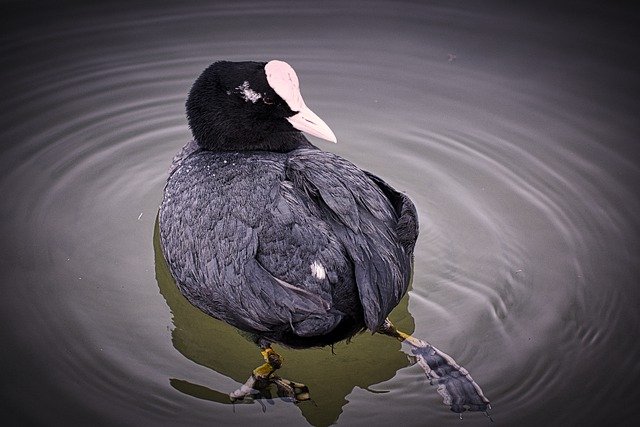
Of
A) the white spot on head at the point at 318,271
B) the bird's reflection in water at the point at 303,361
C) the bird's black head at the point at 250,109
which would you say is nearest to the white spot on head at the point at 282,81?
the bird's black head at the point at 250,109

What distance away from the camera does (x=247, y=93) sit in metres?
3.37

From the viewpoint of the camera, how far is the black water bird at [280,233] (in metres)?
2.81

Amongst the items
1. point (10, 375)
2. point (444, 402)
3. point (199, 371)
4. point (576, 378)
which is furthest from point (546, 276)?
point (10, 375)

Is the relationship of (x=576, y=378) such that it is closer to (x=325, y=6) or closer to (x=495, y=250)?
(x=495, y=250)

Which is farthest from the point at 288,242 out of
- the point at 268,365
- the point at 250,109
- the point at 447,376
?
the point at 447,376

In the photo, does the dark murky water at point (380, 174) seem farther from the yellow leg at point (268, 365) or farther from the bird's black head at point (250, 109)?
the bird's black head at point (250, 109)

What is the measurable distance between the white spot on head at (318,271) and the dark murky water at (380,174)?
0.71m

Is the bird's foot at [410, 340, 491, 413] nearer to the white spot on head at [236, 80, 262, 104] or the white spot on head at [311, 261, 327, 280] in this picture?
the white spot on head at [311, 261, 327, 280]

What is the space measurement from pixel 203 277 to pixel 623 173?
286 cm

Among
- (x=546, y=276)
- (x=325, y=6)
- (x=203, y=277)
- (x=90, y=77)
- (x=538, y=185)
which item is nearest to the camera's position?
(x=203, y=277)

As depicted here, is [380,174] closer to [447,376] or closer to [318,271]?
[447,376]

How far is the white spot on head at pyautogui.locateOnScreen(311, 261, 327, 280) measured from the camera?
2.79m

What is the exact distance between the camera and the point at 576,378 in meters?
3.24

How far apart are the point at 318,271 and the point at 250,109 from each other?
3.27ft
